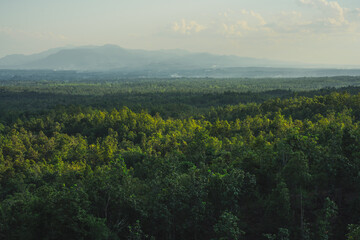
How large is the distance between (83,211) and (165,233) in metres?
6.50

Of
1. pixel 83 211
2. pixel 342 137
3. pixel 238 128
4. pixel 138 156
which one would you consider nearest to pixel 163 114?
pixel 238 128

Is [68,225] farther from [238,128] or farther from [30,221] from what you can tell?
[238,128]

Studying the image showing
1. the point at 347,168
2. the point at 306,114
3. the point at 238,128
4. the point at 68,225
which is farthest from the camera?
the point at 306,114

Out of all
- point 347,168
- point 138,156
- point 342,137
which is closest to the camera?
point 347,168

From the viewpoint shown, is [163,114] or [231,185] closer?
[231,185]

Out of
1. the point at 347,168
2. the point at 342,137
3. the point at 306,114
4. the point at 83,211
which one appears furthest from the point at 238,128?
the point at 83,211

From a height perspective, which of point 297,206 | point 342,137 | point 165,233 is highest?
point 342,137

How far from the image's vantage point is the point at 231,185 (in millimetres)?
21656

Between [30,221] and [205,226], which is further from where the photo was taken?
[205,226]

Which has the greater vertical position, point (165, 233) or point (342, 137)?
point (342, 137)

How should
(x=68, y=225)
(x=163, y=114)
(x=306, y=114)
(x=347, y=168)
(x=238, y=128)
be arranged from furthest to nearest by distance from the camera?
(x=163, y=114), (x=306, y=114), (x=238, y=128), (x=347, y=168), (x=68, y=225)

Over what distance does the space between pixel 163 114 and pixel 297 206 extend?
67.6 meters

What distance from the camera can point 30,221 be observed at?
19.0 metres

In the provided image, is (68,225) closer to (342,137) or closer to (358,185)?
(358,185)
